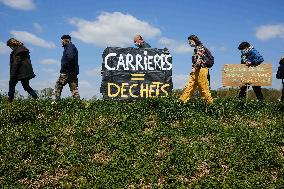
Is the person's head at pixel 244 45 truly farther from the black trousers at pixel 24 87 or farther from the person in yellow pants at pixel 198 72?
the black trousers at pixel 24 87

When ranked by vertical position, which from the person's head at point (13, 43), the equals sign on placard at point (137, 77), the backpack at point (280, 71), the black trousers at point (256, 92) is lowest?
the black trousers at point (256, 92)

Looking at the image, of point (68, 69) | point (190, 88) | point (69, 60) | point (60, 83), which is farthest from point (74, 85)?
point (190, 88)

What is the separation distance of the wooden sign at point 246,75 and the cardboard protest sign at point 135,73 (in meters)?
2.17

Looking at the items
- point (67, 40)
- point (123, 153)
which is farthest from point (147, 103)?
point (67, 40)

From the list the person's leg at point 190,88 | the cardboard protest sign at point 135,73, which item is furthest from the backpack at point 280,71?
the cardboard protest sign at point 135,73

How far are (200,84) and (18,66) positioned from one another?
630 centimetres

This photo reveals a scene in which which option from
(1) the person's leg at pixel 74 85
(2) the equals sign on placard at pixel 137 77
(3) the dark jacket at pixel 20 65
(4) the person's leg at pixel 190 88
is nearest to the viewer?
(4) the person's leg at pixel 190 88

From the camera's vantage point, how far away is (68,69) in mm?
15484

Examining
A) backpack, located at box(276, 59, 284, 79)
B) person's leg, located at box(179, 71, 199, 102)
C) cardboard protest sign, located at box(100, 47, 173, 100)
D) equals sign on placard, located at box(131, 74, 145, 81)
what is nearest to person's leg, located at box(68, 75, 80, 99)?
cardboard protest sign, located at box(100, 47, 173, 100)

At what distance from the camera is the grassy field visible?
955cm

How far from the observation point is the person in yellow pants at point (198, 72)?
14297 millimetres

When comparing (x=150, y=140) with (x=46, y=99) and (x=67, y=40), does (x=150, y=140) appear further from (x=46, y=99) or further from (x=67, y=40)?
(x=67, y=40)

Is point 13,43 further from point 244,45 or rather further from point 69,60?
point 244,45

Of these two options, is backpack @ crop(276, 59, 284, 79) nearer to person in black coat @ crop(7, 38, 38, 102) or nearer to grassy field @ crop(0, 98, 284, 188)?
grassy field @ crop(0, 98, 284, 188)
